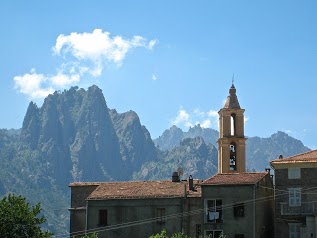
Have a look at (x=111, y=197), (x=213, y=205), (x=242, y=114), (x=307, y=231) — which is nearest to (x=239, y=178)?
(x=213, y=205)

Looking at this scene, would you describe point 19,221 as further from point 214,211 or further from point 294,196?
point 294,196

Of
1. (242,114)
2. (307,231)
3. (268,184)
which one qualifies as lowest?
(307,231)

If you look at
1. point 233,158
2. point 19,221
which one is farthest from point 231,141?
point 19,221

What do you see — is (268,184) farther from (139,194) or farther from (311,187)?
(139,194)

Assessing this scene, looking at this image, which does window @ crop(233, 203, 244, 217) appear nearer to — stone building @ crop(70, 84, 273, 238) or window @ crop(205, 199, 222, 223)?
stone building @ crop(70, 84, 273, 238)

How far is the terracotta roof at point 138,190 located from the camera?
2667 inches

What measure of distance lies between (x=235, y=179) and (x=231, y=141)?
54.7 ft

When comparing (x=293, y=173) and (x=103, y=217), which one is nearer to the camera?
(x=293, y=173)

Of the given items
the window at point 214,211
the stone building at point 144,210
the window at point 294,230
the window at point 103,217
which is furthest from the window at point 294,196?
the window at point 103,217

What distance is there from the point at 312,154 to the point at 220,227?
36.0ft

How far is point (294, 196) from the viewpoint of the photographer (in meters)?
64.2

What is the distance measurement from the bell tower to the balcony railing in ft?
56.0

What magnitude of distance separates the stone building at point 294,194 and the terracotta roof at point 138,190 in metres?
8.85

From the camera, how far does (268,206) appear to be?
68.3m
